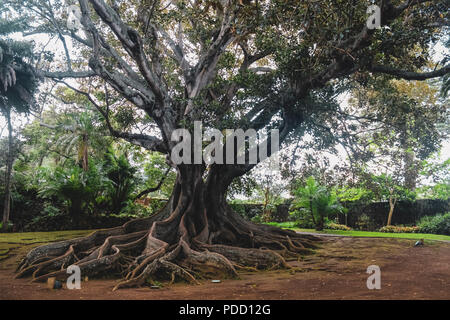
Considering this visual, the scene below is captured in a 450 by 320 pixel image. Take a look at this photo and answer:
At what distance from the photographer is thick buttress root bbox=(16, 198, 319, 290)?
6.02 m

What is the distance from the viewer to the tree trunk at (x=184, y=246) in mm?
6090

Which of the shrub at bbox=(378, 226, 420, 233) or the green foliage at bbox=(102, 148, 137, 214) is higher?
the green foliage at bbox=(102, 148, 137, 214)

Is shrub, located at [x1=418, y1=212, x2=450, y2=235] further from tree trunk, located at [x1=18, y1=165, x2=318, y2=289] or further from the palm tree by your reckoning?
the palm tree

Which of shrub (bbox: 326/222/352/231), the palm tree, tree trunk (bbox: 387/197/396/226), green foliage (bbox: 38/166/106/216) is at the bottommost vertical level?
shrub (bbox: 326/222/352/231)

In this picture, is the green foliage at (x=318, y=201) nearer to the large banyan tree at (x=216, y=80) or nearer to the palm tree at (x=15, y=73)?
the large banyan tree at (x=216, y=80)

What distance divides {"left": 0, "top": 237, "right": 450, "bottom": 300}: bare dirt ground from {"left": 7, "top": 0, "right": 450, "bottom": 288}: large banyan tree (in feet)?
1.69

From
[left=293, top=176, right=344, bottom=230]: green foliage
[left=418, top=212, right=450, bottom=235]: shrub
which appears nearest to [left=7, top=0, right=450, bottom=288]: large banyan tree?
[left=293, top=176, right=344, bottom=230]: green foliage

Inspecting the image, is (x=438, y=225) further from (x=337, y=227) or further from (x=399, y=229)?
(x=337, y=227)

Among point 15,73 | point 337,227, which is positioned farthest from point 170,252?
point 337,227

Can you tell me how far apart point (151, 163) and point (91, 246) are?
11.2 metres

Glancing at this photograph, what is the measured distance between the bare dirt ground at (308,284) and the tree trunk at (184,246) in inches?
16.8

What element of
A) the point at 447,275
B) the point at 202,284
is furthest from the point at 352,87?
the point at 202,284

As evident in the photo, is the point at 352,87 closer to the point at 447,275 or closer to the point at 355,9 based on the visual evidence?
the point at 355,9

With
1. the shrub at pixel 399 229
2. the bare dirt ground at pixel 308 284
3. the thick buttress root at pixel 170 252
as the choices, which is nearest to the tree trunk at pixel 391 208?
the shrub at pixel 399 229
